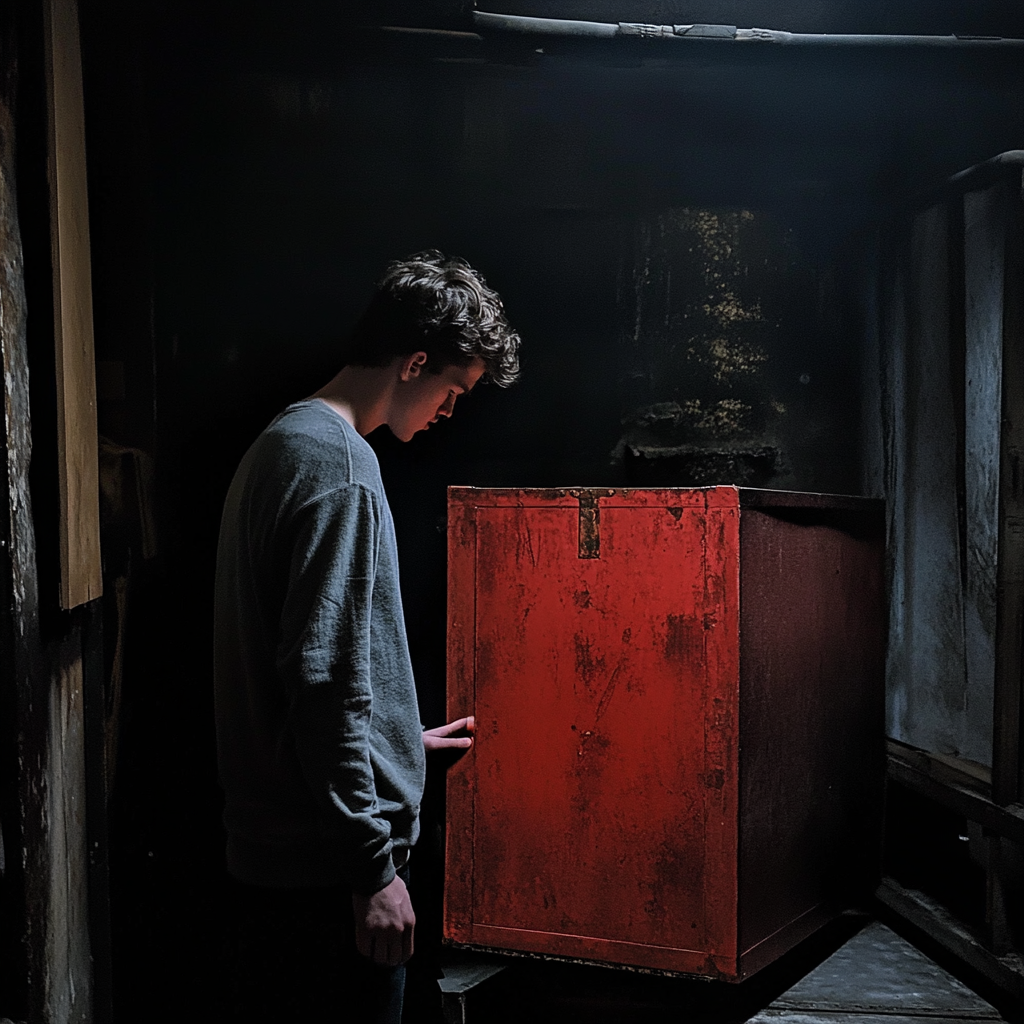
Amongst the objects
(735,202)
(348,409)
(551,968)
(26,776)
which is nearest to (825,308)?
(735,202)

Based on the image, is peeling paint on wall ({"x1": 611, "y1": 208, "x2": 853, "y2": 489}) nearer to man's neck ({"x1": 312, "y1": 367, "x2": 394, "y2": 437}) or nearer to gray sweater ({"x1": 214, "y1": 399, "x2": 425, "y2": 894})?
man's neck ({"x1": 312, "y1": 367, "x2": 394, "y2": 437})

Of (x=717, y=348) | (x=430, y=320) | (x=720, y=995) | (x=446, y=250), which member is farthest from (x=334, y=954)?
(x=717, y=348)

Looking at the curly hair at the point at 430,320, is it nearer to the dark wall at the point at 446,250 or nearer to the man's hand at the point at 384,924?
the man's hand at the point at 384,924

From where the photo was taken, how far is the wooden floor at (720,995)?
2162mm

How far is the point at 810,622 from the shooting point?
2.30 metres

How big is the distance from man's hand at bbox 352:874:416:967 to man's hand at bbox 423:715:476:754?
0.54 m

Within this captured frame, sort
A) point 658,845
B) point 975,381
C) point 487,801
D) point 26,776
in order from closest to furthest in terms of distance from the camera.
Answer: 1. point 26,776
2. point 658,845
3. point 487,801
4. point 975,381

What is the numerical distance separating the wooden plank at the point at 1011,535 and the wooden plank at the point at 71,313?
6.89 ft

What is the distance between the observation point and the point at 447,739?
75.8 inches

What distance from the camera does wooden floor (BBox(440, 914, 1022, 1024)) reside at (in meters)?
2.16

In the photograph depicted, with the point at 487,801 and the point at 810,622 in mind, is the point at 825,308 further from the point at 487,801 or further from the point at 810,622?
the point at 487,801

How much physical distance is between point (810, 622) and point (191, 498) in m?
1.77

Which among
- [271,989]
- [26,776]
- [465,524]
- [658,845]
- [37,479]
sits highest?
[37,479]

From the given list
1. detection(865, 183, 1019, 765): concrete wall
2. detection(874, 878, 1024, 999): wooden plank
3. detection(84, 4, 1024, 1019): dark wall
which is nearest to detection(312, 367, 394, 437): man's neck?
detection(84, 4, 1024, 1019): dark wall
